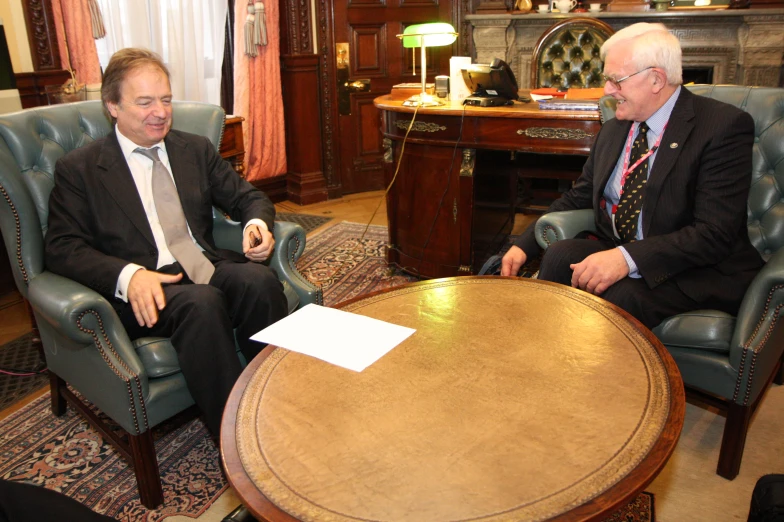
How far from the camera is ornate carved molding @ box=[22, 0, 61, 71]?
308 cm

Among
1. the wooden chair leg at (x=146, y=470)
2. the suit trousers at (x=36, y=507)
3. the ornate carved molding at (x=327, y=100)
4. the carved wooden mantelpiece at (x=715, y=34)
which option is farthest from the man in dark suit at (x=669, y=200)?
the carved wooden mantelpiece at (x=715, y=34)

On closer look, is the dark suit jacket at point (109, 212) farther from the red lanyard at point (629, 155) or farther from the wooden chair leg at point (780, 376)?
the wooden chair leg at point (780, 376)

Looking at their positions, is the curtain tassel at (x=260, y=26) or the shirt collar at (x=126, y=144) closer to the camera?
the shirt collar at (x=126, y=144)

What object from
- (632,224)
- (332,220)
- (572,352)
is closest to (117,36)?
(332,220)

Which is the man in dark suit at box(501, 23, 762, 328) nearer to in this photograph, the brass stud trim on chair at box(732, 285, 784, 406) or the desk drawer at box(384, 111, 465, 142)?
the brass stud trim on chair at box(732, 285, 784, 406)

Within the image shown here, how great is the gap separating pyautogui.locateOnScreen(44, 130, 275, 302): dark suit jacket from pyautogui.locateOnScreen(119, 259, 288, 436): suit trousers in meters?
0.12

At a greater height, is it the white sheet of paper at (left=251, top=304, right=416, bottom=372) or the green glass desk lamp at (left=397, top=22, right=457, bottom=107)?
the green glass desk lamp at (left=397, top=22, right=457, bottom=107)

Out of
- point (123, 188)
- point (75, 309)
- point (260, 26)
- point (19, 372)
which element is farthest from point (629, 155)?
point (260, 26)

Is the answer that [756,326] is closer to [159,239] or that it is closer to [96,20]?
[159,239]

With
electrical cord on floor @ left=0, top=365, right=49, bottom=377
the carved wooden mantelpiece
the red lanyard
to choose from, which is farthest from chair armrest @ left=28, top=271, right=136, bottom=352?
the carved wooden mantelpiece

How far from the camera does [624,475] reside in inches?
38.4

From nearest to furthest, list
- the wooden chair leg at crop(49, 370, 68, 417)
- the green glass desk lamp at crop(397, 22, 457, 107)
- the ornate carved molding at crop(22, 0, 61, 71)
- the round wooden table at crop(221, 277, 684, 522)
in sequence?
1. the round wooden table at crop(221, 277, 684, 522)
2. the wooden chair leg at crop(49, 370, 68, 417)
3. the green glass desk lamp at crop(397, 22, 457, 107)
4. the ornate carved molding at crop(22, 0, 61, 71)

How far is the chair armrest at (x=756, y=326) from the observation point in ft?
5.41

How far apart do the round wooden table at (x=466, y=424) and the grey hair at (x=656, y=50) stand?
82 cm
